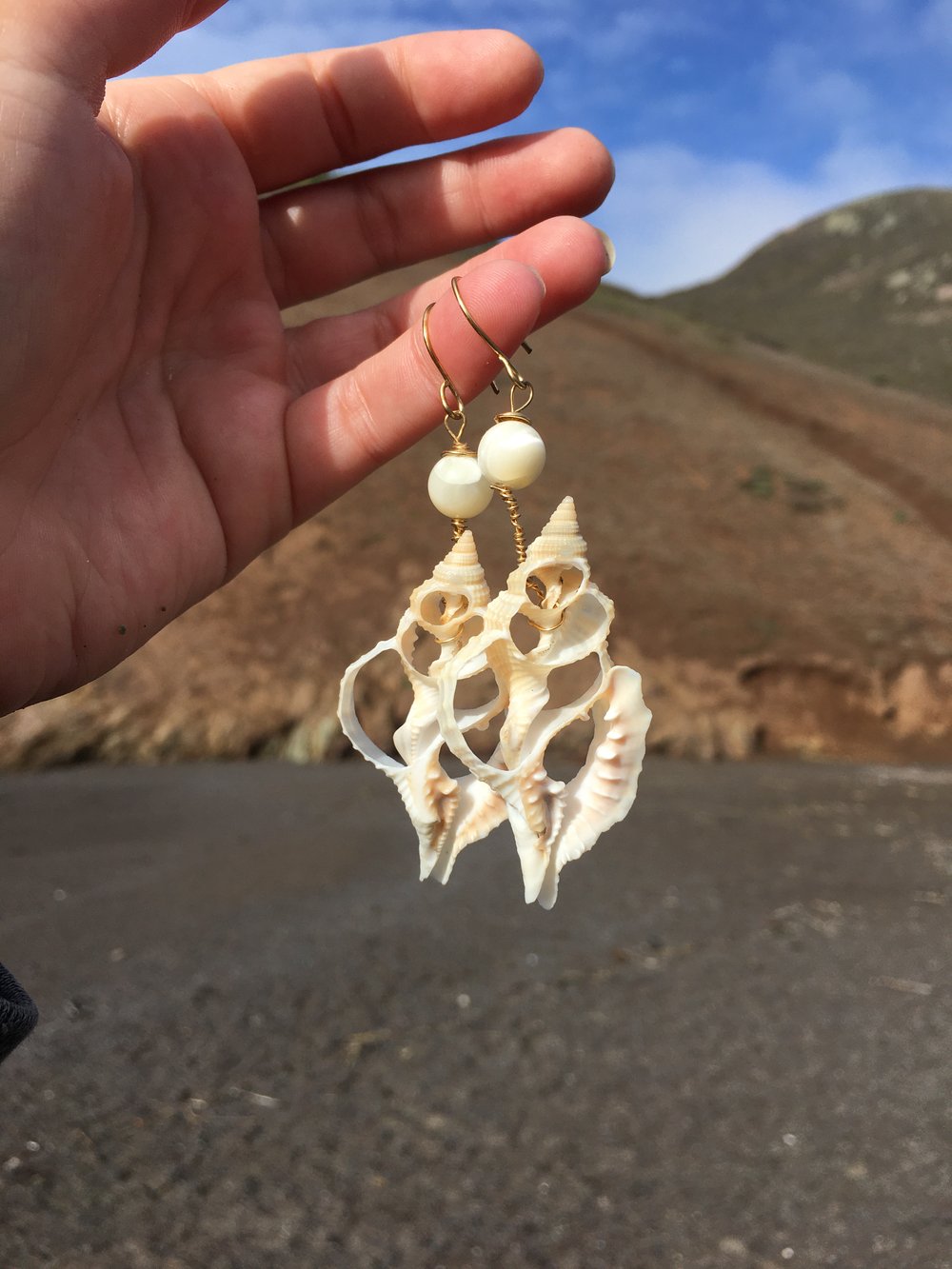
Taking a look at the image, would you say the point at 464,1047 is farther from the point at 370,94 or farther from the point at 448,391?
the point at 370,94

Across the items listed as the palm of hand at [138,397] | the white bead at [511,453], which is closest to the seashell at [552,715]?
the white bead at [511,453]

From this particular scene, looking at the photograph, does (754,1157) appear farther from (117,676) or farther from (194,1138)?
(117,676)

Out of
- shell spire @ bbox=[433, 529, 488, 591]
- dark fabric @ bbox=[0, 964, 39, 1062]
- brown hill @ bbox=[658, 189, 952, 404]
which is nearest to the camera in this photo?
dark fabric @ bbox=[0, 964, 39, 1062]

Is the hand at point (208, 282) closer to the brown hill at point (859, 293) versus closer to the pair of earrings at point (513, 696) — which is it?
the pair of earrings at point (513, 696)

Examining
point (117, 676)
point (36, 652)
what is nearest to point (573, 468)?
point (117, 676)

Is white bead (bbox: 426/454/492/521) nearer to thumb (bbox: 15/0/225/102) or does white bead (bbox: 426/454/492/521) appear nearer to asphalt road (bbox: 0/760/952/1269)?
thumb (bbox: 15/0/225/102)

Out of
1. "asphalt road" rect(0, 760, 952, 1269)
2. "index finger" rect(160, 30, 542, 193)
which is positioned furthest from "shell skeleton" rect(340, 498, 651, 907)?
"asphalt road" rect(0, 760, 952, 1269)

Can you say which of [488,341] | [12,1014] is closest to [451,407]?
[488,341]
